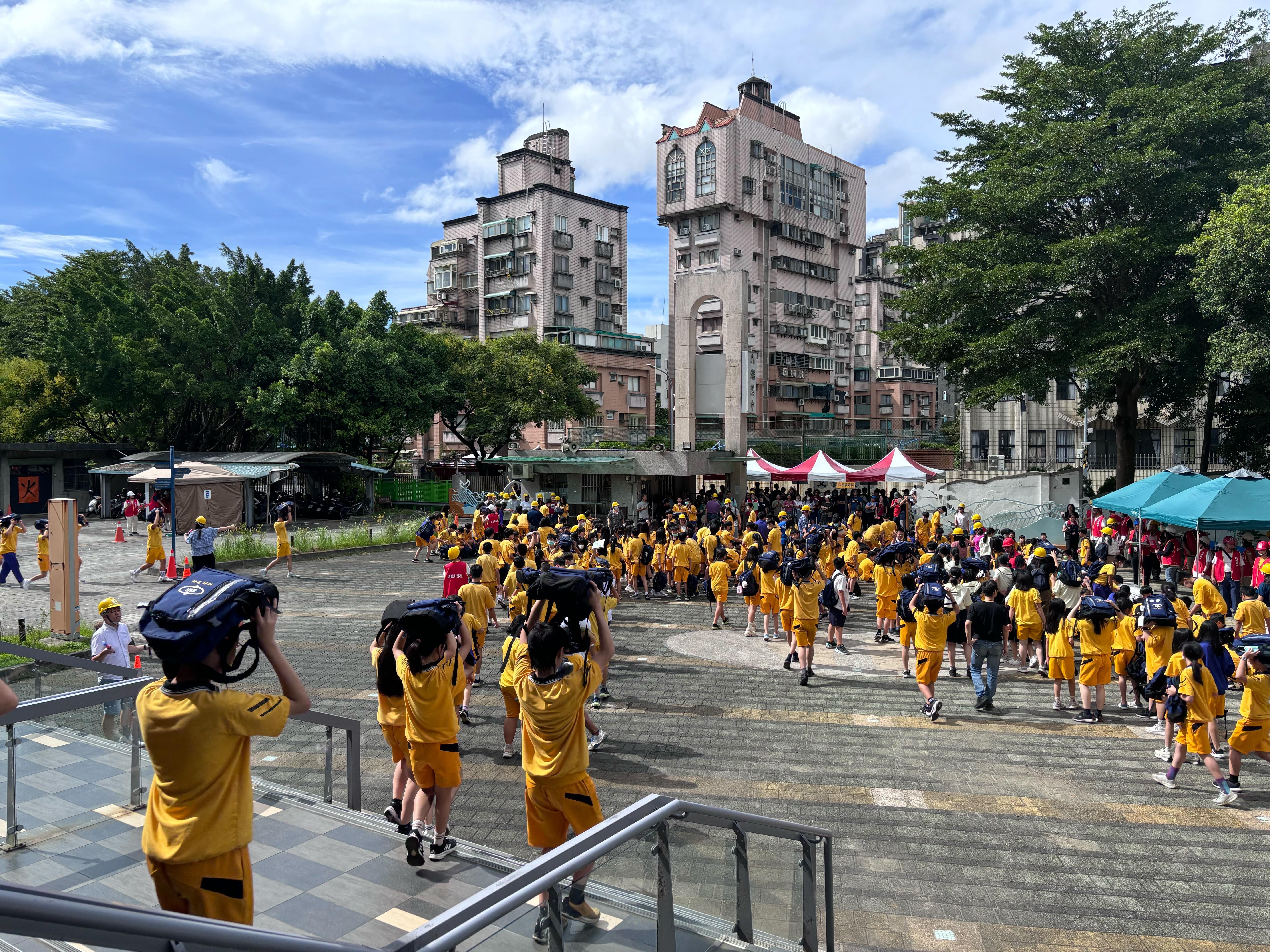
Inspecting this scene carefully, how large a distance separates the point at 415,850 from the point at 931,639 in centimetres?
670

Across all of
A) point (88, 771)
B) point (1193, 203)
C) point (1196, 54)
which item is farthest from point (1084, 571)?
point (1196, 54)

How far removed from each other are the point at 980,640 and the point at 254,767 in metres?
8.02

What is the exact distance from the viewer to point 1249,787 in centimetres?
768

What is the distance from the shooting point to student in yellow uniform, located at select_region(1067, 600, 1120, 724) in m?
9.27

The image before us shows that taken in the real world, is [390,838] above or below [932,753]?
above

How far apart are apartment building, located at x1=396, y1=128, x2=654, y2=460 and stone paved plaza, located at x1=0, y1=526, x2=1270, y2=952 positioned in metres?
39.0

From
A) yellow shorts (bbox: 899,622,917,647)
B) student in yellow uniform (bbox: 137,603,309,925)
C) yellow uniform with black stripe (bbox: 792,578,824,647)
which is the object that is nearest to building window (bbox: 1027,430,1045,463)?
yellow shorts (bbox: 899,622,917,647)

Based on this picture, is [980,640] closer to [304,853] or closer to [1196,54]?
[304,853]

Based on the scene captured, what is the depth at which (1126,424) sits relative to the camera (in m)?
25.2

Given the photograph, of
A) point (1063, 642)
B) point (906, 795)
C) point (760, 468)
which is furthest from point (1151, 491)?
point (760, 468)

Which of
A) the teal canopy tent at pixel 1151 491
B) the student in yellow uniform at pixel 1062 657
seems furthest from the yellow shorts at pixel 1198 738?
the teal canopy tent at pixel 1151 491

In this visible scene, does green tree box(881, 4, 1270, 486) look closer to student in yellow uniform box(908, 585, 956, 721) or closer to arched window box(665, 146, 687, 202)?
student in yellow uniform box(908, 585, 956, 721)

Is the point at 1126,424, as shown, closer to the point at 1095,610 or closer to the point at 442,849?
the point at 1095,610

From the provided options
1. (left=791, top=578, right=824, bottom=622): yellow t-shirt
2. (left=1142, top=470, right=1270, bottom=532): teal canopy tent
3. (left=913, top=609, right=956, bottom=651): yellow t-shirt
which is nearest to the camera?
(left=913, top=609, right=956, bottom=651): yellow t-shirt
